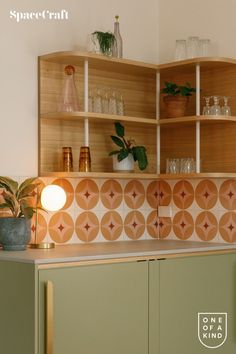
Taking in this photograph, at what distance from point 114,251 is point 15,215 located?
52cm

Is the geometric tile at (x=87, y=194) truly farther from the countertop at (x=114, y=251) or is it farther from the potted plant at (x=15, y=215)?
the potted plant at (x=15, y=215)

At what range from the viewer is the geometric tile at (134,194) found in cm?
441

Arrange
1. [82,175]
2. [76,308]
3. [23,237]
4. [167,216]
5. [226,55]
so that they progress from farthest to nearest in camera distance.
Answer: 1. [167,216]
2. [226,55]
3. [82,175]
4. [23,237]
5. [76,308]

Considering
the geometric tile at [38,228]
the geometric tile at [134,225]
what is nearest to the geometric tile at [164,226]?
the geometric tile at [134,225]

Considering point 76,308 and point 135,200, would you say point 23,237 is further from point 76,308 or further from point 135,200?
point 135,200

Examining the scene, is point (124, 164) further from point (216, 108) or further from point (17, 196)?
point (17, 196)

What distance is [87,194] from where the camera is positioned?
13.8ft

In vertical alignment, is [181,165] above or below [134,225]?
above

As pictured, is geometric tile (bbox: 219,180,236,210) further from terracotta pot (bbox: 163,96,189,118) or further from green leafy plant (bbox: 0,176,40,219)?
green leafy plant (bbox: 0,176,40,219)

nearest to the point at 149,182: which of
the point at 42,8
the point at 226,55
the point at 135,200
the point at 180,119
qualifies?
the point at 135,200

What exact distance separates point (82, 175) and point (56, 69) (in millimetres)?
609

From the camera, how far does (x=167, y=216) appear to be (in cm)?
450

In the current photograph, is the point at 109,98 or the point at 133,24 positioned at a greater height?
the point at 133,24

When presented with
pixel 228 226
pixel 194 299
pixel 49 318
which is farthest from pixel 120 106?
pixel 49 318
